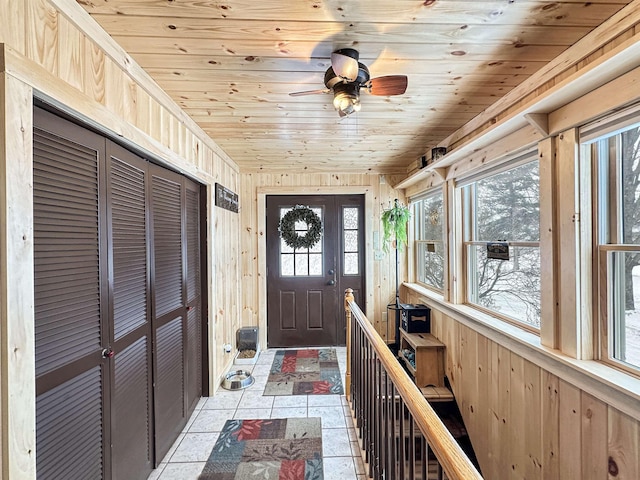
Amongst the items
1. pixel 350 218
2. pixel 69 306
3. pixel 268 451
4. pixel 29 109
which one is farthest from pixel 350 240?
pixel 29 109

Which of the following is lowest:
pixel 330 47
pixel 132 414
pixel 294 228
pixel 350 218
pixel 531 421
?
pixel 531 421

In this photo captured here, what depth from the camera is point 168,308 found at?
217 centimetres

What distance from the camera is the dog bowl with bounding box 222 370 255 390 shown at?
3041 mm

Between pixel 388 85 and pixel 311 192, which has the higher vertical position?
pixel 388 85

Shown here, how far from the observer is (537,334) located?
192 cm

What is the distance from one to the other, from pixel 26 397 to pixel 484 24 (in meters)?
2.18

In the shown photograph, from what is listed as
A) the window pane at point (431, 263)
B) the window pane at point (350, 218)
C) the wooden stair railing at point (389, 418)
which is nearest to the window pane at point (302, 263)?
the window pane at point (350, 218)

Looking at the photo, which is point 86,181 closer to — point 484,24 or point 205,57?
point 205,57

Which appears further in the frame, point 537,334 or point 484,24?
point 537,334

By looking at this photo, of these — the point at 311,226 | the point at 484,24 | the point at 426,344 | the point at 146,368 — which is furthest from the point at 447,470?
the point at 311,226

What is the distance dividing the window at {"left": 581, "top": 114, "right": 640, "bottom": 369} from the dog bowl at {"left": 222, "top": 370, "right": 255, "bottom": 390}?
9.16 feet

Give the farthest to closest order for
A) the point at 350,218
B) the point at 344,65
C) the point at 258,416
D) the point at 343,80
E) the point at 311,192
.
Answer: the point at 350,218
the point at 311,192
the point at 258,416
the point at 343,80
the point at 344,65

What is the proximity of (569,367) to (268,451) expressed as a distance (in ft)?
6.25

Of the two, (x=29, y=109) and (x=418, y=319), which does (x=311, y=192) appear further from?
(x=29, y=109)
